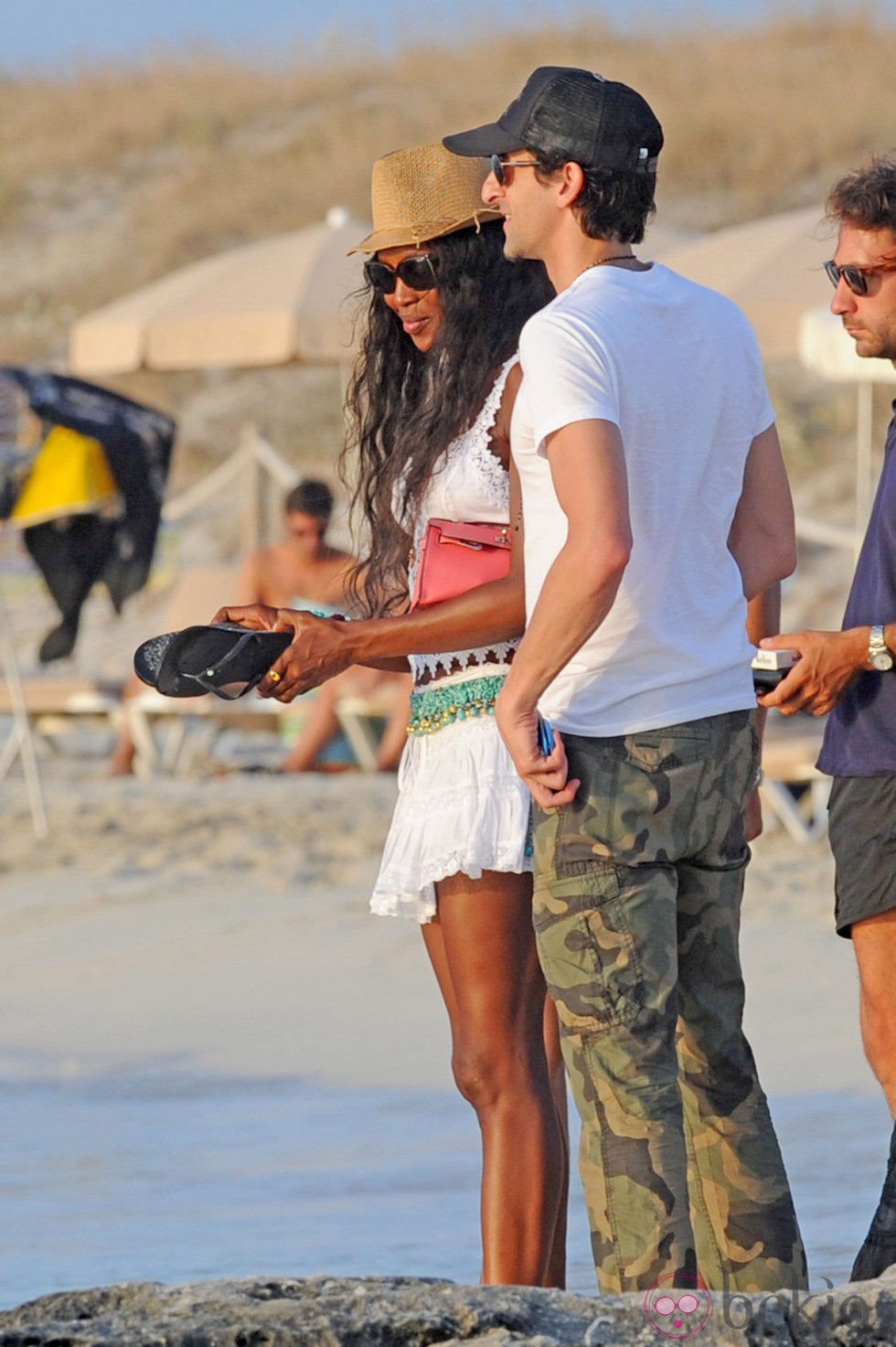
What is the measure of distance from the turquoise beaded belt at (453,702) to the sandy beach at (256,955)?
2243 millimetres

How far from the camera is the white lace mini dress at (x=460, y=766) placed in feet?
9.06

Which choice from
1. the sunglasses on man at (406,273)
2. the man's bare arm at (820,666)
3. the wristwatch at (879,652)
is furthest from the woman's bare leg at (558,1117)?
the sunglasses on man at (406,273)

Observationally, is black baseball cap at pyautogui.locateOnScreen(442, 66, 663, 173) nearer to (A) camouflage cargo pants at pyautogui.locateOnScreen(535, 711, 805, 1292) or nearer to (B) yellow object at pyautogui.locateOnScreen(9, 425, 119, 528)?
(A) camouflage cargo pants at pyautogui.locateOnScreen(535, 711, 805, 1292)

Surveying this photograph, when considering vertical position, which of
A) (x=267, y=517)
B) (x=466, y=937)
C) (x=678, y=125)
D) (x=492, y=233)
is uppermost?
(x=678, y=125)

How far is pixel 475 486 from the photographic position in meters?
2.81

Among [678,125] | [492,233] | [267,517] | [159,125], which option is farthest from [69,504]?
[159,125]

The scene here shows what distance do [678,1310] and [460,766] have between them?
2.48 feet

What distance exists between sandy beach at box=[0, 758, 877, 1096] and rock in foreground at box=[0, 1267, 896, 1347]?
8.22ft

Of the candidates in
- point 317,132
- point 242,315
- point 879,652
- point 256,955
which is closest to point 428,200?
point 879,652

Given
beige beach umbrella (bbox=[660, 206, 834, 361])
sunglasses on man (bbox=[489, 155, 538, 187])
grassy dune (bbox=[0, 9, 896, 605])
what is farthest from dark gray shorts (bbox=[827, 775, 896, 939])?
grassy dune (bbox=[0, 9, 896, 605])

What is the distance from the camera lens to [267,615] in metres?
2.71

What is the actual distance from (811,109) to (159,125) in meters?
9.91

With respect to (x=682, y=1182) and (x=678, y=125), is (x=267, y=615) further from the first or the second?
(x=678, y=125)

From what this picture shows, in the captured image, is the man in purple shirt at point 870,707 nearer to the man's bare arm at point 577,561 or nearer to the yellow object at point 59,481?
the man's bare arm at point 577,561
